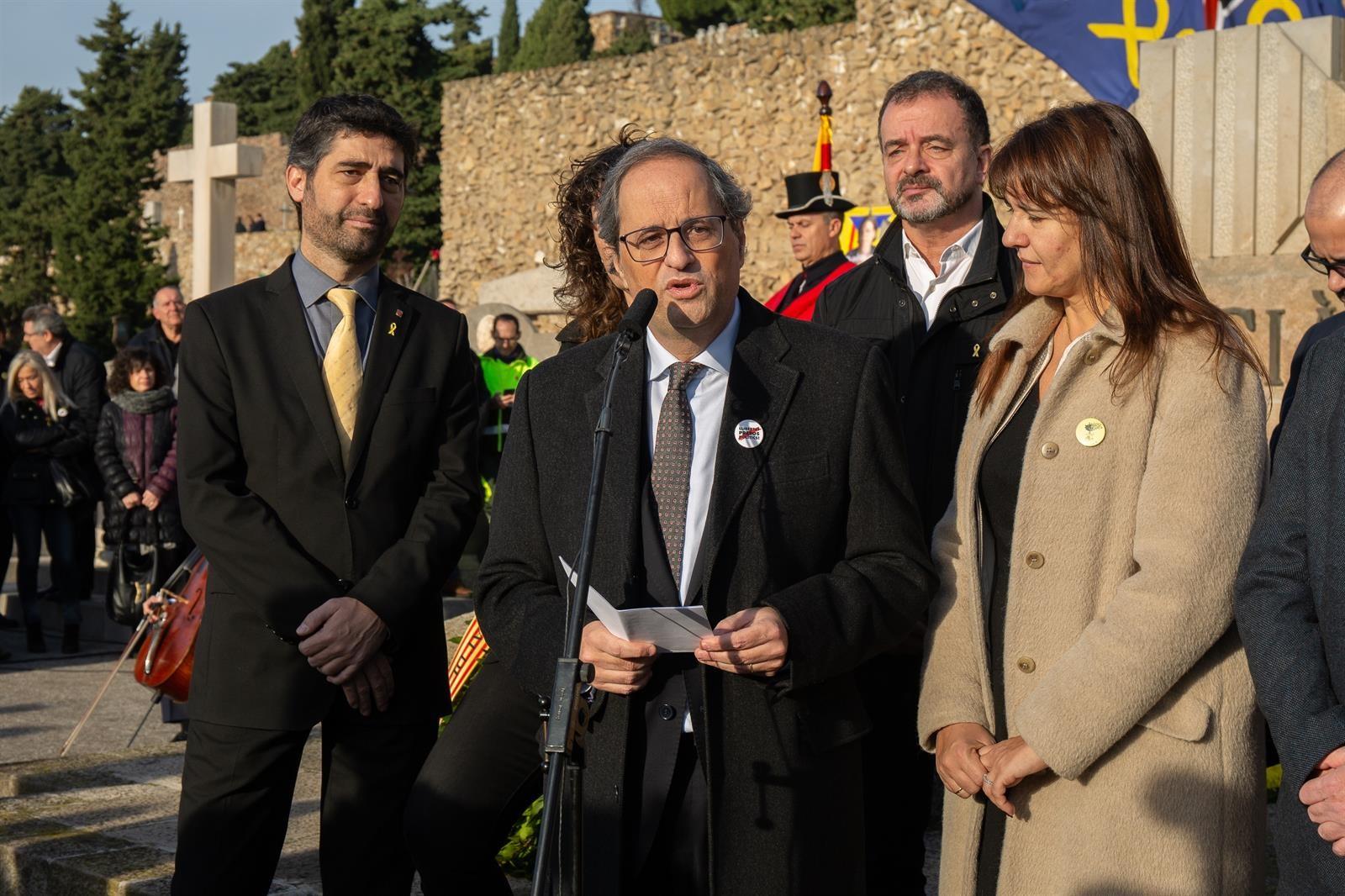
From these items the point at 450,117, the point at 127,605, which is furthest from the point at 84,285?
the point at 127,605

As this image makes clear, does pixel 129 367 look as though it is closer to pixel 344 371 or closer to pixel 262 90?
pixel 344 371

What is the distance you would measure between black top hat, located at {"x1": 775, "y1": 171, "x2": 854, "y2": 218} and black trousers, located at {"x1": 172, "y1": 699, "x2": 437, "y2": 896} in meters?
3.62

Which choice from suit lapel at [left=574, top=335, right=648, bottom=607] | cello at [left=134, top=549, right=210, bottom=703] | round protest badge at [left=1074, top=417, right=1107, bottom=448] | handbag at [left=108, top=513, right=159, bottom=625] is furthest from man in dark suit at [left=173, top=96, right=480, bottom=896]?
handbag at [left=108, top=513, right=159, bottom=625]

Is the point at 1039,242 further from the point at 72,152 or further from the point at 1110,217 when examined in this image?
the point at 72,152

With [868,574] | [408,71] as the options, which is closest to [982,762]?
→ [868,574]

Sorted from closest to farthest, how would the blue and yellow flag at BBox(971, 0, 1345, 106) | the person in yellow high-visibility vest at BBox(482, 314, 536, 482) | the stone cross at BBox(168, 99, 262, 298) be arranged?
the blue and yellow flag at BBox(971, 0, 1345, 106)
the person in yellow high-visibility vest at BBox(482, 314, 536, 482)
the stone cross at BBox(168, 99, 262, 298)

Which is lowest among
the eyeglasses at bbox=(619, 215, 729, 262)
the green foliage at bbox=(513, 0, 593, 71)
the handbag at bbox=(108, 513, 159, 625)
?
the handbag at bbox=(108, 513, 159, 625)

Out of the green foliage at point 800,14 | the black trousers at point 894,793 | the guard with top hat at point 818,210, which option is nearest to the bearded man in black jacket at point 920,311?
the black trousers at point 894,793

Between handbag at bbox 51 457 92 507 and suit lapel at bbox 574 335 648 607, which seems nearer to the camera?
suit lapel at bbox 574 335 648 607

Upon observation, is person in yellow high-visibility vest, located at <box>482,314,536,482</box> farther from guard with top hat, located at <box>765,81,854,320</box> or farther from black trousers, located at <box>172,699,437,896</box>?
Answer: black trousers, located at <box>172,699,437,896</box>

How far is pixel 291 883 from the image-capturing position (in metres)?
4.70

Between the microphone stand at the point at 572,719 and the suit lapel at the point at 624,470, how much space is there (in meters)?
0.48

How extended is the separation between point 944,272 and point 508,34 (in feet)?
172

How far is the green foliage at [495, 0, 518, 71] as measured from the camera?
54.1 meters
